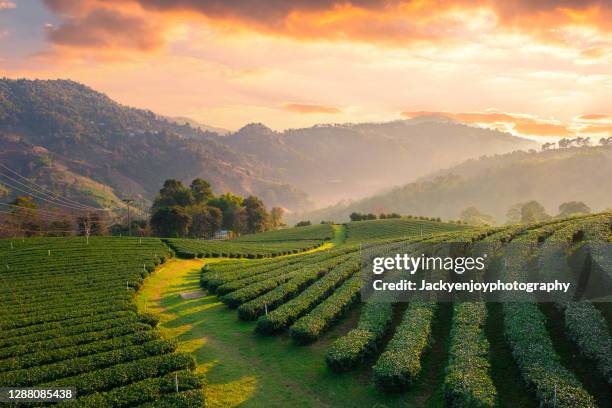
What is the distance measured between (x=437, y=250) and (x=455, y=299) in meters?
10.5

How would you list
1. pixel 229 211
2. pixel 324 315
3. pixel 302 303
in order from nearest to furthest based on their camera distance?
1. pixel 324 315
2. pixel 302 303
3. pixel 229 211

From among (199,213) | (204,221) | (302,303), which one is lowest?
(302,303)

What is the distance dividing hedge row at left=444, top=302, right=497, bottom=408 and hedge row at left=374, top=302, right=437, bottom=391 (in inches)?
50.3

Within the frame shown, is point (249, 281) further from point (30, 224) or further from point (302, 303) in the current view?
point (30, 224)

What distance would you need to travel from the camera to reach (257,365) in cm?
2130

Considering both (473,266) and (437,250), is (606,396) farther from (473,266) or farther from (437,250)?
(437,250)

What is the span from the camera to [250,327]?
87.1 feet

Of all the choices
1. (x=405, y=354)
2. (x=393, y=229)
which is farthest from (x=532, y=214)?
(x=405, y=354)

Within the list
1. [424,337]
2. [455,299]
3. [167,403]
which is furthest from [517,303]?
[167,403]

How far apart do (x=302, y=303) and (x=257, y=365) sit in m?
6.20

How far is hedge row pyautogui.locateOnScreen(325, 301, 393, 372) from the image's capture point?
62.4ft

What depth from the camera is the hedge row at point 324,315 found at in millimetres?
22484

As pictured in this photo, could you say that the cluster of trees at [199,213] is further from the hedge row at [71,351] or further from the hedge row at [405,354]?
the hedge row at [405,354]

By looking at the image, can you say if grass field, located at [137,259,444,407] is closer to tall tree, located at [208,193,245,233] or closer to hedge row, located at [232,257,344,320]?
hedge row, located at [232,257,344,320]
